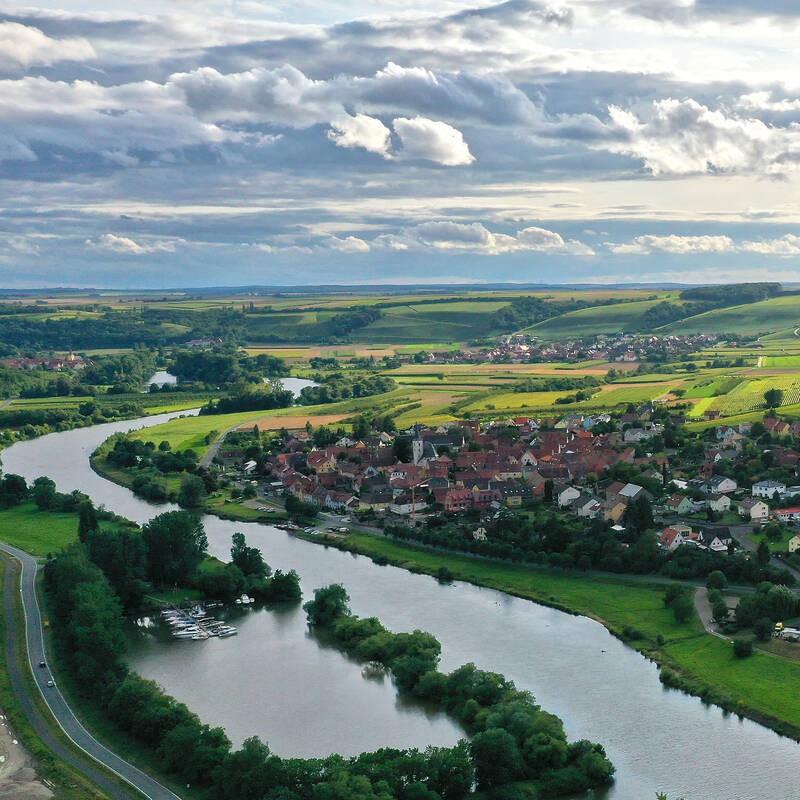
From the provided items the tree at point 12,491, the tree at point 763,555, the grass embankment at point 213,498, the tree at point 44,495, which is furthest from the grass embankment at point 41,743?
the tree at point 763,555

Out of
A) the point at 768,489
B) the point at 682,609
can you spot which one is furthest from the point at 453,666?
the point at 768,489

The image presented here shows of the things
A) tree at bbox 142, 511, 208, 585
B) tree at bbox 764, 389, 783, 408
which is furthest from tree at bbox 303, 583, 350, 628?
tree at bbox 764, 389, 783, 408

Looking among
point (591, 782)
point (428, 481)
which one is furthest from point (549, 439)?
point (591, 782)

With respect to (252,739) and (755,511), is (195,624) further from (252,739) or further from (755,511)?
(755,511)

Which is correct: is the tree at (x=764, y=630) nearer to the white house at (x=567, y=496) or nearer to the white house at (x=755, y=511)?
the white house at (x=755, y=511)

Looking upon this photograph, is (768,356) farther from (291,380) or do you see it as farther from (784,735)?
(784,735)

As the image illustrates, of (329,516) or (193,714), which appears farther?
(329,516)
